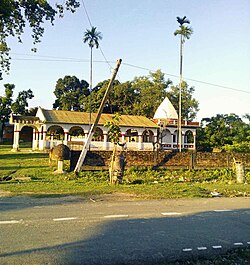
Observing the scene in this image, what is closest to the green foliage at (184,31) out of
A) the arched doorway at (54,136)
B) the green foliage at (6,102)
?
the arched doorway at (54,136)

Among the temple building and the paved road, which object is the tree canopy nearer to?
the temple building

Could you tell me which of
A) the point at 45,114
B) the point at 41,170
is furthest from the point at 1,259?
the point at 45,114

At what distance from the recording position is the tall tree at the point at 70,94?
65.6 meters

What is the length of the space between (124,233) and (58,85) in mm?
80138

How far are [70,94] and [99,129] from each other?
29.3 metres

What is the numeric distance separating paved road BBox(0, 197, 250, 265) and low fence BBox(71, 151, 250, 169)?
9493mm

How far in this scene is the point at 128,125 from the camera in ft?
129

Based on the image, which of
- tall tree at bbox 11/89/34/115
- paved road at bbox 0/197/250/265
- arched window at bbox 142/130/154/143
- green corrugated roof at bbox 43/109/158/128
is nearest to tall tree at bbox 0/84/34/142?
tall tree at bbox 11/89/34/115

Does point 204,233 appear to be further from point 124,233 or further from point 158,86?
point 158,86

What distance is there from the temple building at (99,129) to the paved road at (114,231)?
2357cm

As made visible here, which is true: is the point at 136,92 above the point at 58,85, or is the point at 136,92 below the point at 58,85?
below

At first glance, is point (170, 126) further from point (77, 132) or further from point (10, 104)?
point (10, 104)

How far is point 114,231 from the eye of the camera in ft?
20.4

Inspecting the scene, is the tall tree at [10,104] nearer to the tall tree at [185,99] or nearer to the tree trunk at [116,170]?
the tall tree at [185,99]
